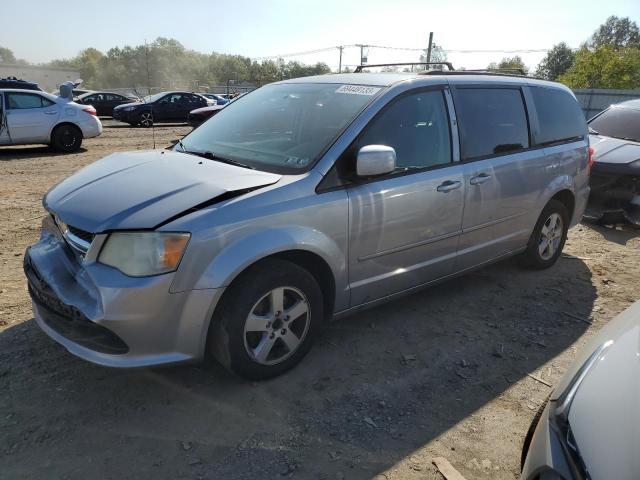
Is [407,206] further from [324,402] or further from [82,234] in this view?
[82,234]

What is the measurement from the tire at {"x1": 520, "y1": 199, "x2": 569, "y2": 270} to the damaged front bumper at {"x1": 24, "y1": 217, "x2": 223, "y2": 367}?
3447 mm

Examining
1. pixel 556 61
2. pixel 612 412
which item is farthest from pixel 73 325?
pixel 556 61

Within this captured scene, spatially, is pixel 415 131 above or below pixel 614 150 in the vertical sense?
above

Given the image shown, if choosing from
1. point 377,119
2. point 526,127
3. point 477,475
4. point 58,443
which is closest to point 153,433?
point 58,443

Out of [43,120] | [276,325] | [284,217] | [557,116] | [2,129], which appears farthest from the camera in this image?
[43,120]

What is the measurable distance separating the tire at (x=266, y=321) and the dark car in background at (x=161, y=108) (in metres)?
18.9

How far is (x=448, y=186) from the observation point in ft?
11.9

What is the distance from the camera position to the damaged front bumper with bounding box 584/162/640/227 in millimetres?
6785

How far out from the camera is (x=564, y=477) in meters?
1.58

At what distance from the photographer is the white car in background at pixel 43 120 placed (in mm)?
10719

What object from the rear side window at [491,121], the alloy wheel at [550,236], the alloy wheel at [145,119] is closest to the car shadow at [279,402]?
the alloy wheel at [550,236]

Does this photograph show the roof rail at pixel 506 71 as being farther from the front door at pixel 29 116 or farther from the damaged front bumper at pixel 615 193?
the front door at pixel 29 116

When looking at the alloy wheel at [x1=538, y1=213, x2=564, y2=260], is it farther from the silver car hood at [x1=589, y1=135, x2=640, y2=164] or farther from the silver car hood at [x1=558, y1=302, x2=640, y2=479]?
the silver car hood at [x1=558, y1=302, x2=640, y2=479]

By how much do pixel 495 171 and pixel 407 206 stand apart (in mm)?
1076
